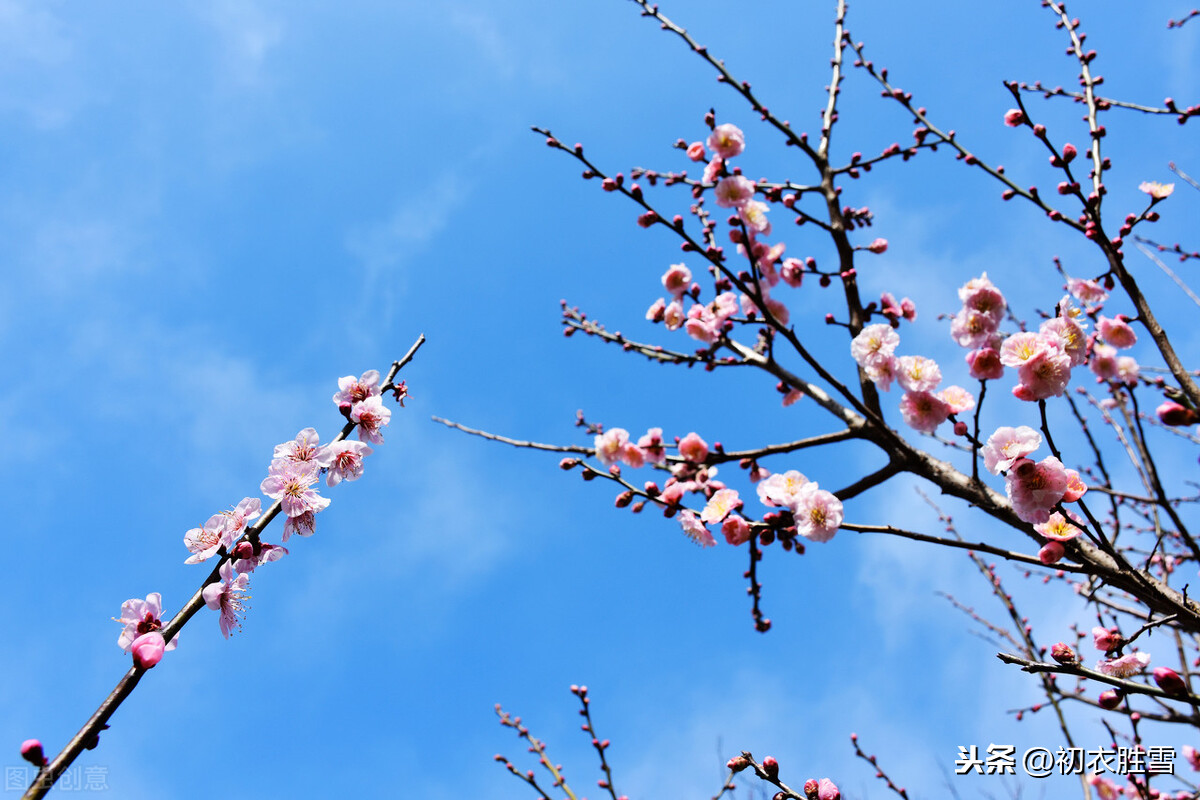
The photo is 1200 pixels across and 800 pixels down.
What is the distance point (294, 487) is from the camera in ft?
8.52

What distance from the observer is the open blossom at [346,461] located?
2.78 m

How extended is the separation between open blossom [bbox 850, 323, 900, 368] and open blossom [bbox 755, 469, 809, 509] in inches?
29.5

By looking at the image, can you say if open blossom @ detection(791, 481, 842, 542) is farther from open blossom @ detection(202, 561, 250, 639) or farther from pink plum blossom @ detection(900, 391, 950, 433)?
open blossom @ detection(202, 561, 250, 639)

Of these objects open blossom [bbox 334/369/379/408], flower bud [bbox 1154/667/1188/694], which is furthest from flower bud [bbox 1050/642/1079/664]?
open blossom [bbox 334/369/379/408]

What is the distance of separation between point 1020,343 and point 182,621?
3033 millimetres

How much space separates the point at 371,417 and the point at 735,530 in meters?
1.67

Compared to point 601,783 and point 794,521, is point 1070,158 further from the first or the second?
point 601,783

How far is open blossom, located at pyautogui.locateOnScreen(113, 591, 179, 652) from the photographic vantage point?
210 centimetres

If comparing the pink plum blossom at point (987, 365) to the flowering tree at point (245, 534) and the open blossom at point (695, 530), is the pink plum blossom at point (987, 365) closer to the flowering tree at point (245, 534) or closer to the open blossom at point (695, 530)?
the open blossom at point (695, 530)

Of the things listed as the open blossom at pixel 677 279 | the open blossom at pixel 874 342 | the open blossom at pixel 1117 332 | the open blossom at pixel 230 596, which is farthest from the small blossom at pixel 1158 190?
the open blossom at pixel 230 596

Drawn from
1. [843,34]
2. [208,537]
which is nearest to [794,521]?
[208,537]

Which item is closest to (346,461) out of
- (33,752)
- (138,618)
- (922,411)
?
(138,618)

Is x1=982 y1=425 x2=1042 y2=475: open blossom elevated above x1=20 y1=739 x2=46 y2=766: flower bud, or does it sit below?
above

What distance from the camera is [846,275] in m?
3.38
